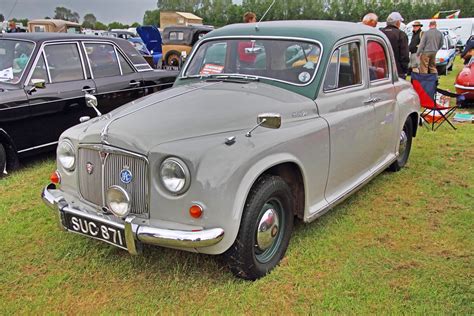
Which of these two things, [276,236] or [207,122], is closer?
[207,122]

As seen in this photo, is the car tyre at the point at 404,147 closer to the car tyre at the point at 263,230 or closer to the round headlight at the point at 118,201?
the car tyre at the point at 263,230

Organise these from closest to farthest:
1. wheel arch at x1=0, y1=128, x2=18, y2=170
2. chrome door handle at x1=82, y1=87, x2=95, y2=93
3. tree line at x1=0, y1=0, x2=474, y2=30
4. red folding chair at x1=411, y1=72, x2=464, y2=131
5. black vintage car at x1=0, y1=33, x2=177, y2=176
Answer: wheel arch at x1=0, y1=128, x2=18, y2=170, black vintage car at x1=0, y1=33, x2=177, y2=176, chrome door handle at x1=82, y1=87, x2=95, y2=93, red folding chair at x1=411, y1=72, x2=464, y2=131, tree line at x1=0, y1=0, x2=474, y2=30

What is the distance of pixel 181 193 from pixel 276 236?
3.10 feet

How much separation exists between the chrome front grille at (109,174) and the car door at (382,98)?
2594mm

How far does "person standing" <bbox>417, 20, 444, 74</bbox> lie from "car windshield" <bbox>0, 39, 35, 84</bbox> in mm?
10088

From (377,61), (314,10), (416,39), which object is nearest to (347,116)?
(377,61)

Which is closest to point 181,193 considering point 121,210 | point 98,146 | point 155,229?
point 155,229

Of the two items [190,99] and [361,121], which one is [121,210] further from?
[361,121]

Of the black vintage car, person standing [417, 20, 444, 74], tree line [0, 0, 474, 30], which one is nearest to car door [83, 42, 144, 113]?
the black vintage car

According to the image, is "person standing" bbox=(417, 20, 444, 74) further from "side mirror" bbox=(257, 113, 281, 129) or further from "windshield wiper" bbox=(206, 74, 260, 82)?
"side mirror" bbox=(257, 113, 281, 129)

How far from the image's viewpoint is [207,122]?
2.89 m

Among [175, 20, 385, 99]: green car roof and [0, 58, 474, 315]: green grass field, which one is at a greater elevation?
[175, 20, 385, 99]: green car roof

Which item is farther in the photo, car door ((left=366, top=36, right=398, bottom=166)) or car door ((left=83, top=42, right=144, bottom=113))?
car door ((left=83, top=42, right=144, bottom=113))

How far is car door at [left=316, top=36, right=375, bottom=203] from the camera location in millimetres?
3555
